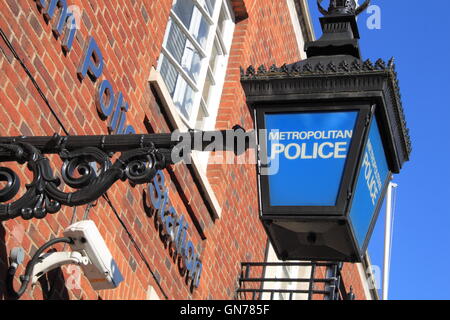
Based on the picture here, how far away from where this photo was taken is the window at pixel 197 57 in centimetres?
847

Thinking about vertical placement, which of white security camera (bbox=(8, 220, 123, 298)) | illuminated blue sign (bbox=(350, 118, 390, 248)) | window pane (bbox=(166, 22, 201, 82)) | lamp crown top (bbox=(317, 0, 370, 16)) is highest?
window pane (bbox=(166, 22, 201, 82))

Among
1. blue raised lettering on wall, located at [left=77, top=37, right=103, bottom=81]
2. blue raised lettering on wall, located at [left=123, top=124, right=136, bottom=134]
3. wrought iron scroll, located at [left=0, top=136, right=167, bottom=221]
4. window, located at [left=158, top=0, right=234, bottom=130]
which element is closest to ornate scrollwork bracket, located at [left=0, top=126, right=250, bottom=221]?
wrought iron scroll, located at [left=0, top=136, right=167, bottom=221]

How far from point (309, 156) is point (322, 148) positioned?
0.07 meters

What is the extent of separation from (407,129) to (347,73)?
56 cm

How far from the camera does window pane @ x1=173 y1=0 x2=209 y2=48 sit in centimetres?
873

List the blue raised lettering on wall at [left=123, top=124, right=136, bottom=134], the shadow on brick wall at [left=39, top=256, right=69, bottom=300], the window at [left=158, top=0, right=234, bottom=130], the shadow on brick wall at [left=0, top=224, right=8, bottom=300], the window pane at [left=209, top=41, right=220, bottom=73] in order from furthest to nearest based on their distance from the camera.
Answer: the window pane at [left=209, top=41, right=220, bottom=73]
the window at [left=158, top=0, right=234, bottom=130]
the blue raised lettering on wall at [left=123, top=124, right=136, bottom=134]
the shadow on brick wall at [left=39, top=256, right=69, bottom=300]
the shadow on brick wall at [left=0, top=224, right=8, bottom=300]

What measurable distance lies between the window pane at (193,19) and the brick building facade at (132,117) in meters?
0.07

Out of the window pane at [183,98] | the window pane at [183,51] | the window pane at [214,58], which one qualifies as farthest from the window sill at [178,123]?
the window pane at [214,58]

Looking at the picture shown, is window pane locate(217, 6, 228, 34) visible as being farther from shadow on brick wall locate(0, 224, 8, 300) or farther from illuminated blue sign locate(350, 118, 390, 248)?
illuminated blue sign locate(350, 118, 390, 248)

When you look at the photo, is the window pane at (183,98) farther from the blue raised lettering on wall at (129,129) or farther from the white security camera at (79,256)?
the white security camera at (79,256)

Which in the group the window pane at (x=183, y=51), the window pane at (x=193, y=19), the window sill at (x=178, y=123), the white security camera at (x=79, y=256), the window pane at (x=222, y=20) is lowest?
the white security camera at (x=79, y=256)

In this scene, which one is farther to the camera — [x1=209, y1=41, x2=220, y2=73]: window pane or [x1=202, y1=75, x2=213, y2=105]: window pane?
[x1=209, y1=41, x2=220, y2=73]: window pane

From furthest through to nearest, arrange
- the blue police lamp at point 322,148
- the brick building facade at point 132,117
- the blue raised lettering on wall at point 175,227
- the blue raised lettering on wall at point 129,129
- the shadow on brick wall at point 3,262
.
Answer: the blue raised lettering on wall at point 175,227, the blue raised lettering on wall at point 129,129, the brick building facade at point 132,117, the shadow on brick wall at point 3,262, the blue police lamp at point 322,148

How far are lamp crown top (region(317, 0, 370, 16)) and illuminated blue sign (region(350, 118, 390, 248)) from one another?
2.78 ft
